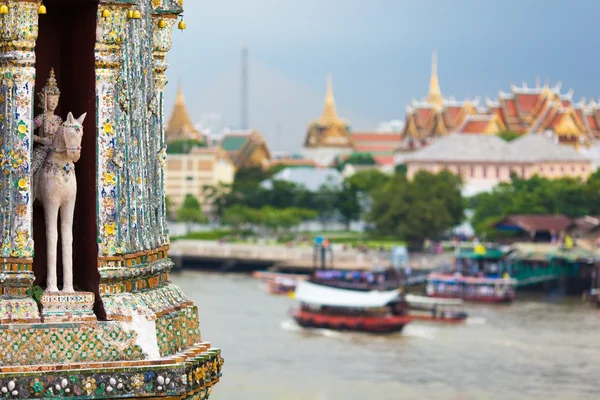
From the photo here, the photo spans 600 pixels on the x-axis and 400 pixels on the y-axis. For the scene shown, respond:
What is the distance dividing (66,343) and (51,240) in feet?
0.62

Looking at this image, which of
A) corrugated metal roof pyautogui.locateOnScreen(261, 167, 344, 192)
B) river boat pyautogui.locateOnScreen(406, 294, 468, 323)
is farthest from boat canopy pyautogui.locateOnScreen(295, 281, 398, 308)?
corrugated metal roof pyautogui.locateOnScreen(261, 167, 344, 192)

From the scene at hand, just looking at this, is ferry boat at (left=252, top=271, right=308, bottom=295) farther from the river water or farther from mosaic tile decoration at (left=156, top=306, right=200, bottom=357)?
mosaic tile decoration at (left=156, top=306, right=200, bottom=357)

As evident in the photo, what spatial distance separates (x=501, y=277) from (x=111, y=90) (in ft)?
113

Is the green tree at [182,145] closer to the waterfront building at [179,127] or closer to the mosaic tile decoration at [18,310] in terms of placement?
the waterfront building at [179,127]

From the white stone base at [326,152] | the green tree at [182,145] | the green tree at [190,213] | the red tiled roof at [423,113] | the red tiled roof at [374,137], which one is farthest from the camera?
the red tiled roof at [374,137]

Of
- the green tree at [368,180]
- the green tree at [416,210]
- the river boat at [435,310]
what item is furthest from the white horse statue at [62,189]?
the green tree at [368,180]

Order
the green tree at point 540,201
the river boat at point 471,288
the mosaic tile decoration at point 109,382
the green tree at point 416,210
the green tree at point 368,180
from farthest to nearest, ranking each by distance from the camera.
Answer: the green tree at point 368,180
the green tree at point 540,201
the green tree at point 416,210
the river boat at point 471,288
the mosaic tile decoration at point 109,382

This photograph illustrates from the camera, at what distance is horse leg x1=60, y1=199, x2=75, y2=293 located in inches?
135

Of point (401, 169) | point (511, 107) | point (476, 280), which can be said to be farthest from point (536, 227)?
point (511, 107)

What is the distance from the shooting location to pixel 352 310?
30.2m

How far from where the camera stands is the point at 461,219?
45969 mm

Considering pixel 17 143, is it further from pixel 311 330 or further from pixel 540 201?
pixel 540 201

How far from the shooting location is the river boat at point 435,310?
3089cm

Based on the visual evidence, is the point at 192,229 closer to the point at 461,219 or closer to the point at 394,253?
the point at 461,219
